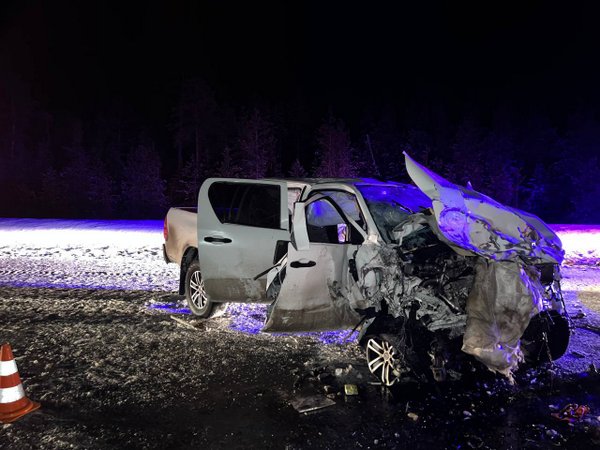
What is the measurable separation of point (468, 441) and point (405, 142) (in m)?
63.2

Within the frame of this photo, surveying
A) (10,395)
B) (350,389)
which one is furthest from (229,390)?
(10,395)

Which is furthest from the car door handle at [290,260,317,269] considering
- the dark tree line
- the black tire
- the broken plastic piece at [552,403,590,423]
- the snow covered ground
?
the dark tree line

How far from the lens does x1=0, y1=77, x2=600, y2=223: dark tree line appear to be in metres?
52.3

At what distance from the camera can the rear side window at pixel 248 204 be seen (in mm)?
6322

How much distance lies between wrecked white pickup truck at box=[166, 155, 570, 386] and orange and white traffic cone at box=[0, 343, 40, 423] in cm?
235

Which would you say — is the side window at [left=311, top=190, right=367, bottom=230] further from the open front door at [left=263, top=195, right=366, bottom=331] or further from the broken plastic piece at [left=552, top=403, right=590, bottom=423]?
Answer: the broken plastic piece at [left=552, top=403, right=590, bottom=423]

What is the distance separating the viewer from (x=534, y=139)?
64938mm

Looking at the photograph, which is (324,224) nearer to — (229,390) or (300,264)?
(300,264)

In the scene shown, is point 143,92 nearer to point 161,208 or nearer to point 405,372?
point 161,208

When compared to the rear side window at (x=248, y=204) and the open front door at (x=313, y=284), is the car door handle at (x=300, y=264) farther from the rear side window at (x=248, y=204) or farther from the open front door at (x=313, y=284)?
the rear side window at (x=248, y=204)

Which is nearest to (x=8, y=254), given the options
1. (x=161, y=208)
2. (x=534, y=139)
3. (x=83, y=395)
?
(x=83, y=395)

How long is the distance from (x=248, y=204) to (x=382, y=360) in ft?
8.98

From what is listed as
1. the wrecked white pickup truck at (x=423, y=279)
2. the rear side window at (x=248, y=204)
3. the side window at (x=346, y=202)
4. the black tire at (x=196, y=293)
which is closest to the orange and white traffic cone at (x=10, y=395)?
the wrecked white pickup truck at (x=423, y=279)

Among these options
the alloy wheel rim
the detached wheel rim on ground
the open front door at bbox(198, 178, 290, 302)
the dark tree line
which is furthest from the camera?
the dark tree line
